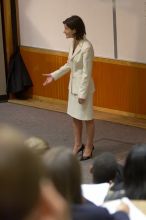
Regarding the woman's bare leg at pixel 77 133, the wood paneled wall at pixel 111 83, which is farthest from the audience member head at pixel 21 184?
the wood paneled wall at pixel 111 83

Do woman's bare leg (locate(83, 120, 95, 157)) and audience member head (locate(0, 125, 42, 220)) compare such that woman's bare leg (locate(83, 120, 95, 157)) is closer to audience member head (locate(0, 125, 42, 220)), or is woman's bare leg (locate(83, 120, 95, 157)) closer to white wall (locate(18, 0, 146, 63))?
white wall (locate(18, 0, 146, 63))

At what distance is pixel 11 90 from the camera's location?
6680 millimetres

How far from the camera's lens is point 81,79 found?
4500 mm

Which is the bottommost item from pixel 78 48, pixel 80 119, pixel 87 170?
pixel 87 170

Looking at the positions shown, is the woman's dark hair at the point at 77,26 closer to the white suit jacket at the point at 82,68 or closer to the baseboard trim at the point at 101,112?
the white suit jacket at the point at 82,68

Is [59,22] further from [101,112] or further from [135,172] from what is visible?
[135,172]

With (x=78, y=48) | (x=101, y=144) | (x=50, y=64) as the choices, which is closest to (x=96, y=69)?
(x=50, y=64)

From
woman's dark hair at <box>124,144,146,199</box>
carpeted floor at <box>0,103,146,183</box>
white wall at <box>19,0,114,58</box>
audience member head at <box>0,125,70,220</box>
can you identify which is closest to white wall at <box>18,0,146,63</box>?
white wall at <box>19,0,114,58</box>

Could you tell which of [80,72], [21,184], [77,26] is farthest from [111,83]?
[21,184]

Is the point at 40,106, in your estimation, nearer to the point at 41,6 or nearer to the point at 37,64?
the point at 37,64

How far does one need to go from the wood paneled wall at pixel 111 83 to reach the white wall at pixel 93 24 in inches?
3.6

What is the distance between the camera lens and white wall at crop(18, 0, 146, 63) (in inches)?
218

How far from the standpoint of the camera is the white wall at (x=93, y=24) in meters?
5.54

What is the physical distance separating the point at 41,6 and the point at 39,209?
18.8ft
